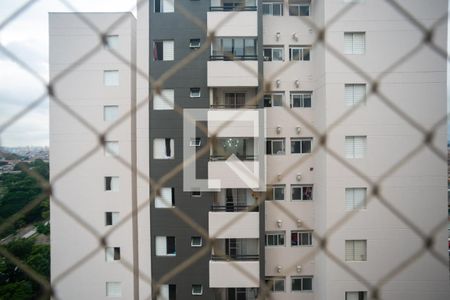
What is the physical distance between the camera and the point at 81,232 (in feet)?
13.0

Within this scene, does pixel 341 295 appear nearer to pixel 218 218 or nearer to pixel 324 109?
pixel 218 218

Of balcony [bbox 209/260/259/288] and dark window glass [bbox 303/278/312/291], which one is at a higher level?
balcony [bbox 209/260/259/288]

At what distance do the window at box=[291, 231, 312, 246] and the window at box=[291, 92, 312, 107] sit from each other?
1.77 metres

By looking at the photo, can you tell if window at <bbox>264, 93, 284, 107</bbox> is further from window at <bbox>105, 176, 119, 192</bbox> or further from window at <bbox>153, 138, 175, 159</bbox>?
window at <bbox>105, 176, 119, 192</bbox>

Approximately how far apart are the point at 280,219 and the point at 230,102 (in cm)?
175

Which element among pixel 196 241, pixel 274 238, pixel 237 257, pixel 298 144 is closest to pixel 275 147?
pixel 298 144

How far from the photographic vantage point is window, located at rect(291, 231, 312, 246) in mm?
4027

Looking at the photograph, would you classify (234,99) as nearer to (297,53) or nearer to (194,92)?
(194,92)

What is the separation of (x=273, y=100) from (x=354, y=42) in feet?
3.95

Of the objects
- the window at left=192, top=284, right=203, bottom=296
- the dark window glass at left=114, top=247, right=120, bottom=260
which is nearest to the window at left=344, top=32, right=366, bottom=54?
the window at left=192, top=284, right=203, bottom=296

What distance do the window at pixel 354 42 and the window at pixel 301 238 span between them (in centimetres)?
243

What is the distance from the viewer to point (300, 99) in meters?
4.05

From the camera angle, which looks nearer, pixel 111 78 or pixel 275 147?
pixel 111 78

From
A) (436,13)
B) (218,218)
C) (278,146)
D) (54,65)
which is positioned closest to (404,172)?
(278,146)
